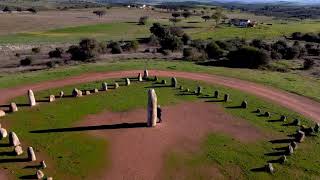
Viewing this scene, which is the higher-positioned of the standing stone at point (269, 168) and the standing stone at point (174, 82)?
the standing stone at point (174, 82)

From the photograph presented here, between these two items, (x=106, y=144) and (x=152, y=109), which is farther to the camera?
(x=152, y=109)

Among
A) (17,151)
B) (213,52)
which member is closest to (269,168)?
(17,151)

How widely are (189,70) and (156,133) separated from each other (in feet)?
85.5

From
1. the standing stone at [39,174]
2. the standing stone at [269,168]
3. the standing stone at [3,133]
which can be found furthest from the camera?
the standing stone at [3,133]

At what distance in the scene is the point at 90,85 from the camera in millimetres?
52656

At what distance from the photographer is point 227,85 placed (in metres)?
54.4

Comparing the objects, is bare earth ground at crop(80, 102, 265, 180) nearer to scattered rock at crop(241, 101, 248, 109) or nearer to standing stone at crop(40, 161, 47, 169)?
scattered rock at crop(241, 101, 248, 109)

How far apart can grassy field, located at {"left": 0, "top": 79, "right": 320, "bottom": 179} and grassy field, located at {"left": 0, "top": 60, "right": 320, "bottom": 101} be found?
8529 millimetres

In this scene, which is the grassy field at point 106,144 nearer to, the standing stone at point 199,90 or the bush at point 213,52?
the standing stone at point 199,90

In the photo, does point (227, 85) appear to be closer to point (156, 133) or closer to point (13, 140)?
point (156, 133)

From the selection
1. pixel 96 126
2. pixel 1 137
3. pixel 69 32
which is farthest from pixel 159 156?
pixel 69 32

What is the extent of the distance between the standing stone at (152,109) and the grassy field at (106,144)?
17.9 ft

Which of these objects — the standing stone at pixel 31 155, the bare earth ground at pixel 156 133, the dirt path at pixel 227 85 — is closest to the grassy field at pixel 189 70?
the dirt path at pixel 227 85

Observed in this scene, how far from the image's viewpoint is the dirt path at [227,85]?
46.5 m
